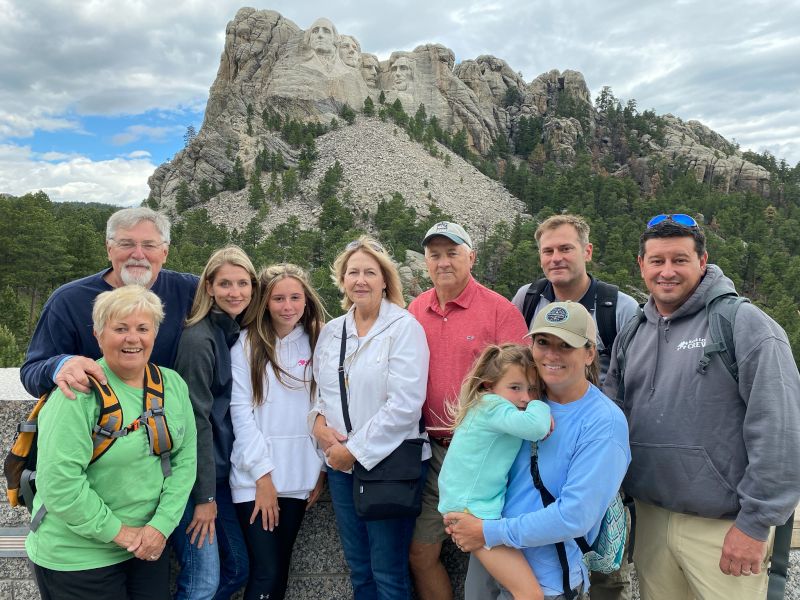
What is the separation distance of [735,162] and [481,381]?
90786mm

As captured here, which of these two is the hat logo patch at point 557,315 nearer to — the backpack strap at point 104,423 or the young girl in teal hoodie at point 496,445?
A: the young girl in teal hoodie at point 496,445

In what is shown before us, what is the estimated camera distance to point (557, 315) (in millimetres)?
2535

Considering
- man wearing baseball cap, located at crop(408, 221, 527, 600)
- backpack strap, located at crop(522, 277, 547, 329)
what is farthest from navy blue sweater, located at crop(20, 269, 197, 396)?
backpack strap, located at crop(522, 277, 547, 329)

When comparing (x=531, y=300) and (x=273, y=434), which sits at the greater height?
(x=531, y=300)

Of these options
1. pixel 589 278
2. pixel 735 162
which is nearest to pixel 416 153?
pixel 735 162

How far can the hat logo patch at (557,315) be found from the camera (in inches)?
99.0

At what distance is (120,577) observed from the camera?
264cm

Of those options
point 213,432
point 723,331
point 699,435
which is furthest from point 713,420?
point 213,432

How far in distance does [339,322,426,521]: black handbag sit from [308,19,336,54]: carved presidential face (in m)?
89.8

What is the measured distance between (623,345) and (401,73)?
3780 inches

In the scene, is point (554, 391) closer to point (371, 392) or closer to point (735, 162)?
point (371, 392)

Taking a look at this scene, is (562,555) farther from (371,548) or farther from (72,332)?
(72,332)

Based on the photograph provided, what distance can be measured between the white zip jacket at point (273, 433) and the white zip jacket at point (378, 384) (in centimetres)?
13

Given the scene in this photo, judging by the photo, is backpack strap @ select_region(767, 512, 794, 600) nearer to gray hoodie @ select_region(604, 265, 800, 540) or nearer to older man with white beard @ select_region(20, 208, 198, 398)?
gray hoodie @ select_region(604, 265, 800, 540)
